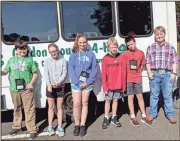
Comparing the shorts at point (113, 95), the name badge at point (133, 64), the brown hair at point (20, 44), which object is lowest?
→ the shorts at point (113, 95)

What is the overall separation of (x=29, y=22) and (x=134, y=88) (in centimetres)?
222

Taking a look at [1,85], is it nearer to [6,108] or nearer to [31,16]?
[6,108]

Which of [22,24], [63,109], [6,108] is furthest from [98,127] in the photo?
[22,24]

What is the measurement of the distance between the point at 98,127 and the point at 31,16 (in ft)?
7.54

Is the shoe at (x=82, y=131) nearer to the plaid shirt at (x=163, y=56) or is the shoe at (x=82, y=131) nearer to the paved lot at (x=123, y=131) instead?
the paved lot at (x=123, y=131)

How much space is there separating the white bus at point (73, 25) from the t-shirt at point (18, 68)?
13.5 inches

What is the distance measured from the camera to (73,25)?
565 centimetres

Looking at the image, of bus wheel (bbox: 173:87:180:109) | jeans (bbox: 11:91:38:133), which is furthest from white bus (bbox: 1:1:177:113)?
bus wheel (bbox: 173:87:180:109)

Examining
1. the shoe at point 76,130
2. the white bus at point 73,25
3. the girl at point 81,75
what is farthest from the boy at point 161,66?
the shoe at point 76,130

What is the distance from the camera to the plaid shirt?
5426 mm

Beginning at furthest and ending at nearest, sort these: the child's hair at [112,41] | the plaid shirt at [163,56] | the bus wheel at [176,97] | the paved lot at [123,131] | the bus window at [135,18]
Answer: the bus wheel at [176,97] → the bus window at [135,18] → the plaid shirt at [163,56] → the child's hair at [112,41] → the paved lot at [123,131]

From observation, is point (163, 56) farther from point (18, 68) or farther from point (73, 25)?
point (18, 68)

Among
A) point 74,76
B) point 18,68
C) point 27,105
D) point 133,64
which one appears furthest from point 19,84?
point 133,64

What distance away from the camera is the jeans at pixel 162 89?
18.2ft
